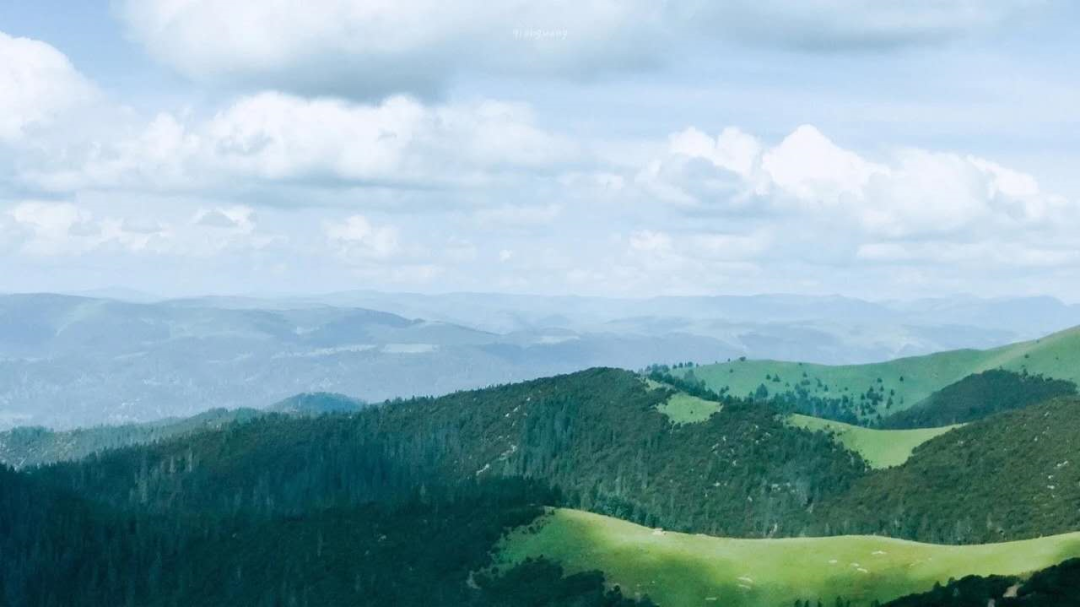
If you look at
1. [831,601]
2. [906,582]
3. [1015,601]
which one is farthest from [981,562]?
[1015,601]

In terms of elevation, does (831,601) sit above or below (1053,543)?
below

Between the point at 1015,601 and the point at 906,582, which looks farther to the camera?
the point at 906,582

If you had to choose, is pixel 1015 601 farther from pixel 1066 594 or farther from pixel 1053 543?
pixel 1053 543

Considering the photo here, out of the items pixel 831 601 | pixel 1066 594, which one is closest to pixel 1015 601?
pixel 1066 594

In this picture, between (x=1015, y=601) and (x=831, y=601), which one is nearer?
(x=1015, y=601)

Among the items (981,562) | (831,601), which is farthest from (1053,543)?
(831,601)

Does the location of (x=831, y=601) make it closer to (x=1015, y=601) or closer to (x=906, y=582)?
(x=906, y=582)

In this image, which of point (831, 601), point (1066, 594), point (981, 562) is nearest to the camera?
point (1066, 594)

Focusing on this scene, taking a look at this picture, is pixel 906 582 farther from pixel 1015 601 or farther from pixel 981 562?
pixel 1015 601

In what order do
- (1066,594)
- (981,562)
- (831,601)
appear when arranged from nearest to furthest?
1. (1066,594)
2. (981,562)
3. (831,601)
